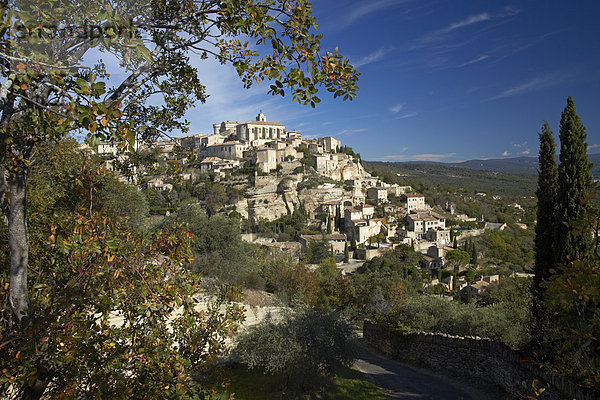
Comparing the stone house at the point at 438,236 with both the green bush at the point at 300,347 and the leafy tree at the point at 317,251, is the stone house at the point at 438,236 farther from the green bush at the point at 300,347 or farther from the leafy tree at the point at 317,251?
the green bush at the point at 300,347

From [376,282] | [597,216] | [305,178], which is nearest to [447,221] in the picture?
[305,178]

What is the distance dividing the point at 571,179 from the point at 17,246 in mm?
9904

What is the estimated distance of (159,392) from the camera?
2258mm

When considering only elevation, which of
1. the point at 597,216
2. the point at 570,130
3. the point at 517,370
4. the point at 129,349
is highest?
the point at 570,130

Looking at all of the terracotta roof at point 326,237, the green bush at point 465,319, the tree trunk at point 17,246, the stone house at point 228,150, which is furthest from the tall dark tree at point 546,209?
the stone house at point 228,150

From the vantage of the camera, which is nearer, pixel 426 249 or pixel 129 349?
pixel 129 349

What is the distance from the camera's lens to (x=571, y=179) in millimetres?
7945

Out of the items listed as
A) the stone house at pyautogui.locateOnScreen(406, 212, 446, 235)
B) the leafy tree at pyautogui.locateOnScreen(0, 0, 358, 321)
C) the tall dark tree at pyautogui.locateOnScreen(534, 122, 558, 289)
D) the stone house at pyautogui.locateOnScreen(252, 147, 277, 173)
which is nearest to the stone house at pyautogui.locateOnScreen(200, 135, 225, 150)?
the stone house at pyautogui.locateOnScreen(252, 147, 277, 173)

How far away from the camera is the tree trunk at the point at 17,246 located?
81.6 inches

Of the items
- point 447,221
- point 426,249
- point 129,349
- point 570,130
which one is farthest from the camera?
point 447,221

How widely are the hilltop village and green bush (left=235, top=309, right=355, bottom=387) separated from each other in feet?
89.0

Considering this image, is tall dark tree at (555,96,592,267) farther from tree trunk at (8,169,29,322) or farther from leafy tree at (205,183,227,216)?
leafy tree at (205,183,227,216)

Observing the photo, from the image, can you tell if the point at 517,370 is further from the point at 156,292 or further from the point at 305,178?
the point at 305,178

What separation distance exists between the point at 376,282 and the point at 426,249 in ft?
104
